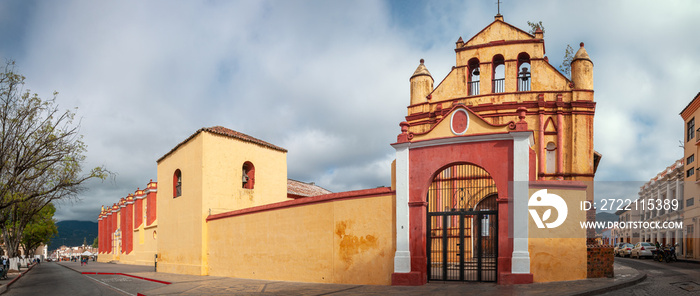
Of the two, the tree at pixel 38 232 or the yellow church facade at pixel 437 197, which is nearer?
the yellow church facade at pixel 437 197

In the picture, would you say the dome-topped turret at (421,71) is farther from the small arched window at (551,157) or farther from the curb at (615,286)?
the curb at (615,286)

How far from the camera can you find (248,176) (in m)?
24.5

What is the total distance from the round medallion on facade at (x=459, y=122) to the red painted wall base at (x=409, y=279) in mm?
3799

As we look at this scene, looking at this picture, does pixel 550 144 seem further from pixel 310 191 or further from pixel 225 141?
pixel 310 191

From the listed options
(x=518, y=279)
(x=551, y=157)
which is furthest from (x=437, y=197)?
(x=551, y=157)

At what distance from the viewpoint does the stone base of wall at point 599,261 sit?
12414mm

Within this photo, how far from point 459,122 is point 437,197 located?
10.5 feet

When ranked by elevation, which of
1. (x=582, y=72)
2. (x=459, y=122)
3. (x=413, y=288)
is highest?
(x=582, y=72)

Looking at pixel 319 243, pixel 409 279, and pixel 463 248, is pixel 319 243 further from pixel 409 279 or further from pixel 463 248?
pixel 463 248

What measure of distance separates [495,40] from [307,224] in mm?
11953

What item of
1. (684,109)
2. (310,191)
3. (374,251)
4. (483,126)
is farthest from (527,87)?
(684,109)

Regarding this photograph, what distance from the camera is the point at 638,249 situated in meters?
30.6

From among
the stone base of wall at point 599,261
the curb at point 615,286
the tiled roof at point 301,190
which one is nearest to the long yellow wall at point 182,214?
the tiled roof at point 301,190

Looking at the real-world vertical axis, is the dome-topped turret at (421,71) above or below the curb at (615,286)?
above
